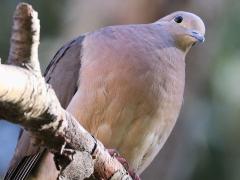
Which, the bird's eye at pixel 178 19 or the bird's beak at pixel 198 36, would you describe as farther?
the bird's eye at pixel 178 19

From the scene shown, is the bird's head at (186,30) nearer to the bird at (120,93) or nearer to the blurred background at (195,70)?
the bird at (120,93)

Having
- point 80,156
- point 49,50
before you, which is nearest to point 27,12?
point 80,156

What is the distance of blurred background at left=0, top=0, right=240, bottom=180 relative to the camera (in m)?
5.69

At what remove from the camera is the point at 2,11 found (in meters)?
9.80

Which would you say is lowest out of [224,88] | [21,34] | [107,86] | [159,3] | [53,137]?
[224,88]

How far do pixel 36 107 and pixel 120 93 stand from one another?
1486 mm

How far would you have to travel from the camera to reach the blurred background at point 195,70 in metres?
5.69

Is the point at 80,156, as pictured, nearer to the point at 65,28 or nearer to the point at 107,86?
the point at 107,86

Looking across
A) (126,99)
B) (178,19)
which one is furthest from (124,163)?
(178,19)

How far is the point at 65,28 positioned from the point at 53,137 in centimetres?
459

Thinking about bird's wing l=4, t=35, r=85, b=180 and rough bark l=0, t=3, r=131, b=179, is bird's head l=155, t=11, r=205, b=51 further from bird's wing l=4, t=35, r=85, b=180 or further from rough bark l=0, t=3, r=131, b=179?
rough bark l=0, t=3, r=131, b=179

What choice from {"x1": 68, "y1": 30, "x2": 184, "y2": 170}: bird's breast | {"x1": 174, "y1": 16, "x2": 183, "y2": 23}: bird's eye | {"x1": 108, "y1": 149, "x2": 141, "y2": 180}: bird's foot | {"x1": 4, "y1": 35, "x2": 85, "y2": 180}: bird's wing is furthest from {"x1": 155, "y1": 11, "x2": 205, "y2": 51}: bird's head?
{"x1": 108, "y1": 149, "x2": 141, "y2": 180}: bird's foot

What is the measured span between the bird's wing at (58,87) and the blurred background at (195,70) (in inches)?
47.4

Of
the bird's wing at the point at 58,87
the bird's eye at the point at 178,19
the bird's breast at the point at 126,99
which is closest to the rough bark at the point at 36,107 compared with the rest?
the bird's breast at the point at 126,99
